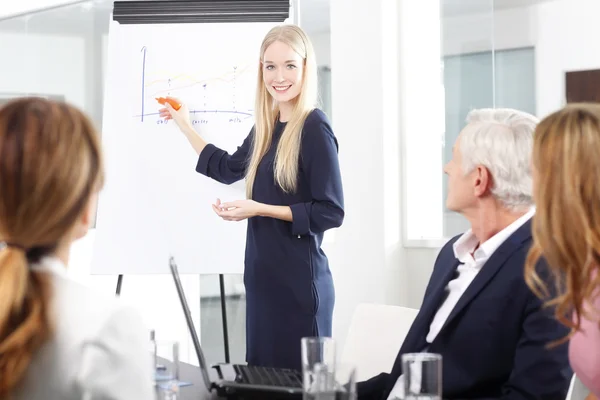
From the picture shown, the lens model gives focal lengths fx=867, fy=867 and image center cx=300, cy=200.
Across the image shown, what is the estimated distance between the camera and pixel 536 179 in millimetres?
1520

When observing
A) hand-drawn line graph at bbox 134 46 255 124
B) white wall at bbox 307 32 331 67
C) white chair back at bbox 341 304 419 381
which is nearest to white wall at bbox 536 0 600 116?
hand-drawn line graph at bbox 134 46 255 124

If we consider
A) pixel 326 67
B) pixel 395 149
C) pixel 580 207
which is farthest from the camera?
pixel 326 67

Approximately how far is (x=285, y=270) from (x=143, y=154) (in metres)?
1.09

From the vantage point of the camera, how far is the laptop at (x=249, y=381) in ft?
5.50

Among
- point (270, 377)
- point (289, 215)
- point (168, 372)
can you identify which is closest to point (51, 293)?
point (168, 372)

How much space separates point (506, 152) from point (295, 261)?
1.05 metres

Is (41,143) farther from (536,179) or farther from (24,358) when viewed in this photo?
(536,179)

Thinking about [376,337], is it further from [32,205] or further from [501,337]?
[32,205]

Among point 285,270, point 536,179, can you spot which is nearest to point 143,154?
A: point 285,270

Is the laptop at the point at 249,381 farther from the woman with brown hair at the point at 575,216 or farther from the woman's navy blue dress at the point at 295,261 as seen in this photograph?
the woman's navy blue dress at the point at 295,261

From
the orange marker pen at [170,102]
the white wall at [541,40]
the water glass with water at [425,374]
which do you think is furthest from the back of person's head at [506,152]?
the white wall at [541,40]

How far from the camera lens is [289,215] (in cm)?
279

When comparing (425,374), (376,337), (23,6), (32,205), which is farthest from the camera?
(23,6)

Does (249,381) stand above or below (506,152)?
below
